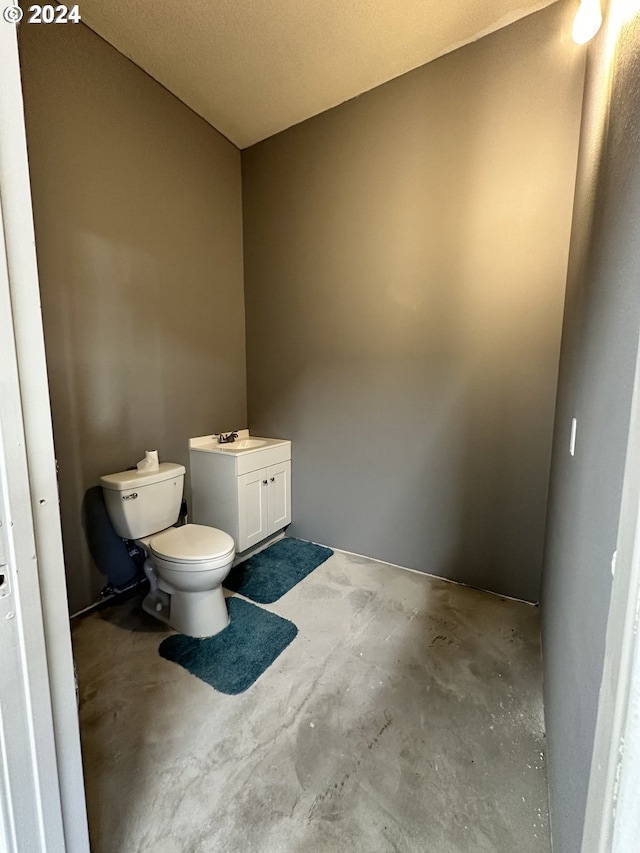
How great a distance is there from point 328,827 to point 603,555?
41.3 inches

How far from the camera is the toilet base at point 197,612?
174cm

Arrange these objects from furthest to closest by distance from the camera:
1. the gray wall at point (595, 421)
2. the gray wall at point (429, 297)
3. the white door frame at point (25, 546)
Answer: the gray wall at point (429, 297), the gray wall at point (595, 421), the white door frame at point (25, 546)

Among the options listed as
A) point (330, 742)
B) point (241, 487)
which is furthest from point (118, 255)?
point (330, 742)

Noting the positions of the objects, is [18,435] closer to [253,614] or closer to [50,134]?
[253,614]

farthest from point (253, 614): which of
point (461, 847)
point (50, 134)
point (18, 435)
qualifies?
point (50, 134)

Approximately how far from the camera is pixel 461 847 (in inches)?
38.4

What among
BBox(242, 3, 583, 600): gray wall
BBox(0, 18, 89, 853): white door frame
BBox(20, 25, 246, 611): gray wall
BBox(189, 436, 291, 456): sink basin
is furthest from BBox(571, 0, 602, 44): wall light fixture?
BBox(189, 436, 291, 456): sink basin

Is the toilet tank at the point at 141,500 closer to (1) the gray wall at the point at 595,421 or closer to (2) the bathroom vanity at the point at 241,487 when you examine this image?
(2) the bathroom vanity at the point at 241,487

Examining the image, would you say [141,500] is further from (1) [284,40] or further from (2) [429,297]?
(1) [284,40]

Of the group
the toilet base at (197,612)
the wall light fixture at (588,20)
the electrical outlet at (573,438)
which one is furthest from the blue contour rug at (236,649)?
the wall light fixture at (588,20)

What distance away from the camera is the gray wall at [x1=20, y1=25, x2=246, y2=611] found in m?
1.69

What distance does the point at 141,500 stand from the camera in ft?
6.25

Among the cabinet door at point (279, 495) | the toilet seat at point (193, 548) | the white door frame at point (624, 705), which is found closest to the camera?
the white door frame at point (624, 705)

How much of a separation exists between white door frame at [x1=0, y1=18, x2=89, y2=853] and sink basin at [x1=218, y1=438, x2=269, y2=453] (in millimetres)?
1690
